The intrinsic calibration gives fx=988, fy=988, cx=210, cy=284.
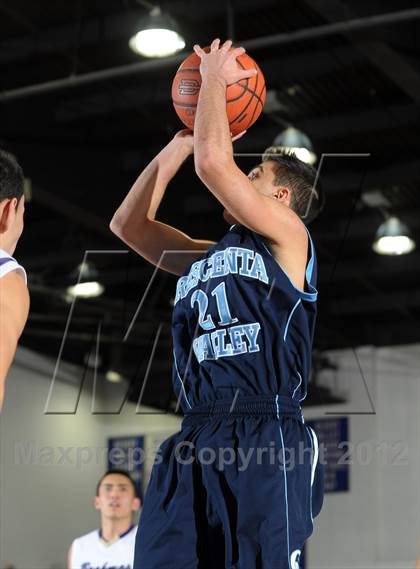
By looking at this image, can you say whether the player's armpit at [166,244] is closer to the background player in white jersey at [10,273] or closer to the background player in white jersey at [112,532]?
the background player in white jersey at [10,273]

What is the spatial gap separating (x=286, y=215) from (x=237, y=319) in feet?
1.14

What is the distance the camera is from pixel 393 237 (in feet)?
36.3

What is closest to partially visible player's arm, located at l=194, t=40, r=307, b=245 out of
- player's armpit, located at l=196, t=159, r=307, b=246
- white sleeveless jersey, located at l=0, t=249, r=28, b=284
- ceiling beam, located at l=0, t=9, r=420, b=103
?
player's armpit, located at l=196, t=159, r=307, b=246

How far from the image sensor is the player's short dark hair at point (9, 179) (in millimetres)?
2459

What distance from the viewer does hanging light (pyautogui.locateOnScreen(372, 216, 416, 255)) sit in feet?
36.1

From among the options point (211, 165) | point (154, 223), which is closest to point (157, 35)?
point (154, 223)

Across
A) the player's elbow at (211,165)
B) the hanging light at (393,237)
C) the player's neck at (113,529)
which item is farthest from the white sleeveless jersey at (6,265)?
the hanging light at (393,237)

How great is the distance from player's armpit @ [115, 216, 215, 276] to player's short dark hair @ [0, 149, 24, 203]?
0.98 meters

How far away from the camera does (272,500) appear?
106 inches

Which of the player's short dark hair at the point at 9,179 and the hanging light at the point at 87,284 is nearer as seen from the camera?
the player's short dark hair at the point at 9,179

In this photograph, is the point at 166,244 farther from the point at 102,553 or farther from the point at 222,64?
the point at 102,553

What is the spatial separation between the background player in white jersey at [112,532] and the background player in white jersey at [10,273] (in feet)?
15.1

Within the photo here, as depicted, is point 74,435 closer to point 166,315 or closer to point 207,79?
point 166,315

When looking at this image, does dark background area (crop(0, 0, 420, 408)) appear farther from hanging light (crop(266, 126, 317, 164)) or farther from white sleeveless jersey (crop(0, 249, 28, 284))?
white sleeveless jersey (crop(0, 249, 28, 284))
